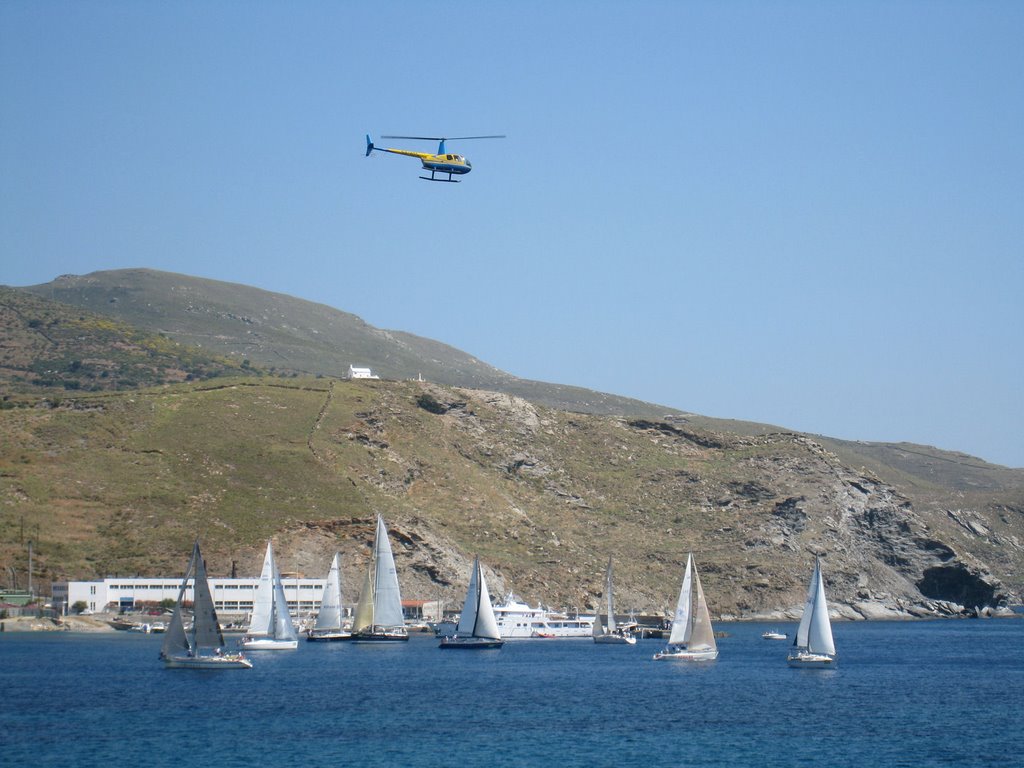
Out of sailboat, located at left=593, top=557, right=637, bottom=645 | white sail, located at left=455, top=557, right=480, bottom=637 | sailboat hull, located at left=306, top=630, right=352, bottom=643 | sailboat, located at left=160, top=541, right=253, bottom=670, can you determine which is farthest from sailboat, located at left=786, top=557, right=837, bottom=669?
sailboat hull, located at left=306, top=630, right=352, bottom=643

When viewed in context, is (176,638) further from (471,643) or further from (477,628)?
(477,628)

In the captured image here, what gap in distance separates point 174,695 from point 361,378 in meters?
99.6

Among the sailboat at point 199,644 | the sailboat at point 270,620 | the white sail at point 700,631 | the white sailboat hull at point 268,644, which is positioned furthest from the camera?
the white sailboat hull at point 268,644

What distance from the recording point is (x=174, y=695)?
64.1 m

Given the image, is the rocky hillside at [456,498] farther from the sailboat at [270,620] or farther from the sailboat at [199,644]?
the sailboat at [199,644]

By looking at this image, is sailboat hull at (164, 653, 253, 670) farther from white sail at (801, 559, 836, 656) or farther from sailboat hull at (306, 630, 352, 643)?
white sail at (801, 559, 836, 656)

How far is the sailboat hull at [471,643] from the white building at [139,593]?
58.9ft

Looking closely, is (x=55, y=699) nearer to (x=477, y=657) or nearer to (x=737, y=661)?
(x=477, y=657)

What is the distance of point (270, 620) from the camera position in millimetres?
90625

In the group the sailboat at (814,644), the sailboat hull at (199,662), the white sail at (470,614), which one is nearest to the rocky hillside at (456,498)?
the white sail at (470,614)

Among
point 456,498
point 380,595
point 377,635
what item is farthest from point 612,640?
point 456,498

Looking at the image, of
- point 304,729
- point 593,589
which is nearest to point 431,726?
point 304,729

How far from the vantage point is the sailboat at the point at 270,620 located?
3504 inches

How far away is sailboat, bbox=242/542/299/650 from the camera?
8900 cm
